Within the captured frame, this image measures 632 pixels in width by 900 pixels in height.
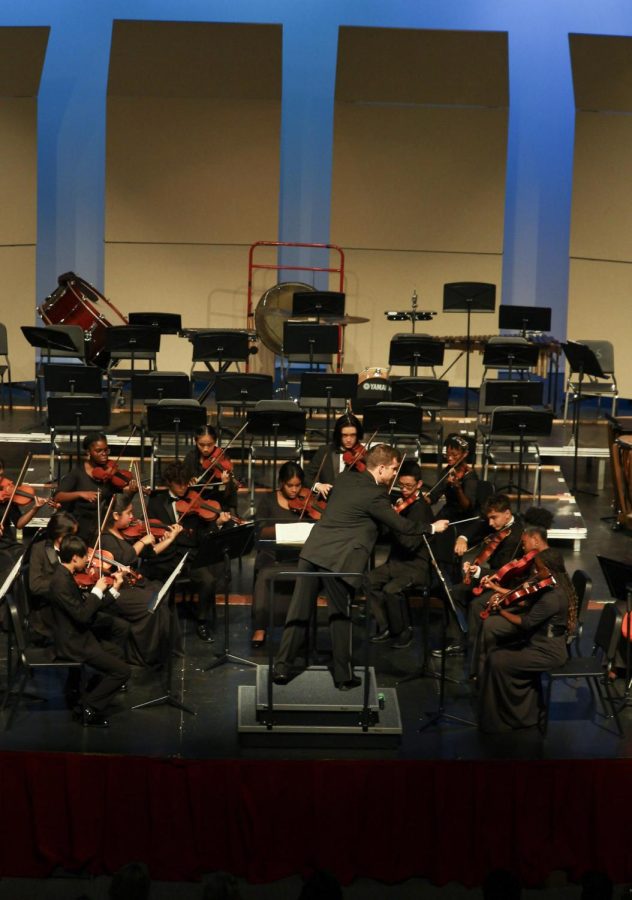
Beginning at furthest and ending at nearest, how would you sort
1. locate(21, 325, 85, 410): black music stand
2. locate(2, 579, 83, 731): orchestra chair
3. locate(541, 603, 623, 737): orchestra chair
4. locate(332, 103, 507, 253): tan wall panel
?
locate(332, 103, 507, 253): tan wall panel < locate(21, 325, 85, 410): black music stand < locate(541, 603, 623, 737): orchestra chair < locate(2, 579, 83, 731): orchestra chair

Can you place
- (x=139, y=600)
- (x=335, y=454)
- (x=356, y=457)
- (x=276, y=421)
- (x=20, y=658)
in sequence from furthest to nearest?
(x=276, y=421), (x=335, y=454), (x=356, y=457), (x=139, y=600), (x=20, y=658)

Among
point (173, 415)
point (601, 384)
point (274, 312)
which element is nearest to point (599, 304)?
point (601, 384)

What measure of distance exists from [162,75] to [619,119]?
4.99m

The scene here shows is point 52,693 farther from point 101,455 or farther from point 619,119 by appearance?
point 619,119

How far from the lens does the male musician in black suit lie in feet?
22.8

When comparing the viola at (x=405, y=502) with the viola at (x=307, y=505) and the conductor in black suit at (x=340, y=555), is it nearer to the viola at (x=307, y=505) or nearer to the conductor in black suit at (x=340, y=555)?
the viola at (x=307, y=505)

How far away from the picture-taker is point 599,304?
13.9 meters

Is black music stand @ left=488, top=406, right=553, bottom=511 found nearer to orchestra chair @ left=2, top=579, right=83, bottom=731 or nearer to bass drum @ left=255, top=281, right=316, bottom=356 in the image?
bass drum @ left=255, top=281, right=316, bottom=356

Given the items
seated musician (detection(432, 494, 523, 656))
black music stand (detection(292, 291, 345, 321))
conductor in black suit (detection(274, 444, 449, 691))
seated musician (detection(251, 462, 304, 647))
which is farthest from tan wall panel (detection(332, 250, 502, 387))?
conductor in black suit (detection(274, 444, 449, 691))

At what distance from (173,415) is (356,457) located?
4.98 ft

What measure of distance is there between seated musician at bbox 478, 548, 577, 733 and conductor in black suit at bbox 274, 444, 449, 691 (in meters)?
0.72

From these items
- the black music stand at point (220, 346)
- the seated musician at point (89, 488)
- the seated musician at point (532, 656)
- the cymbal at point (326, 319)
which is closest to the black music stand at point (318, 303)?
the cymbal at point (326, 319)

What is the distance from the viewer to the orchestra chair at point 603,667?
23.1 feet

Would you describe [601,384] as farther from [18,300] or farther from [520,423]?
[18,300]
